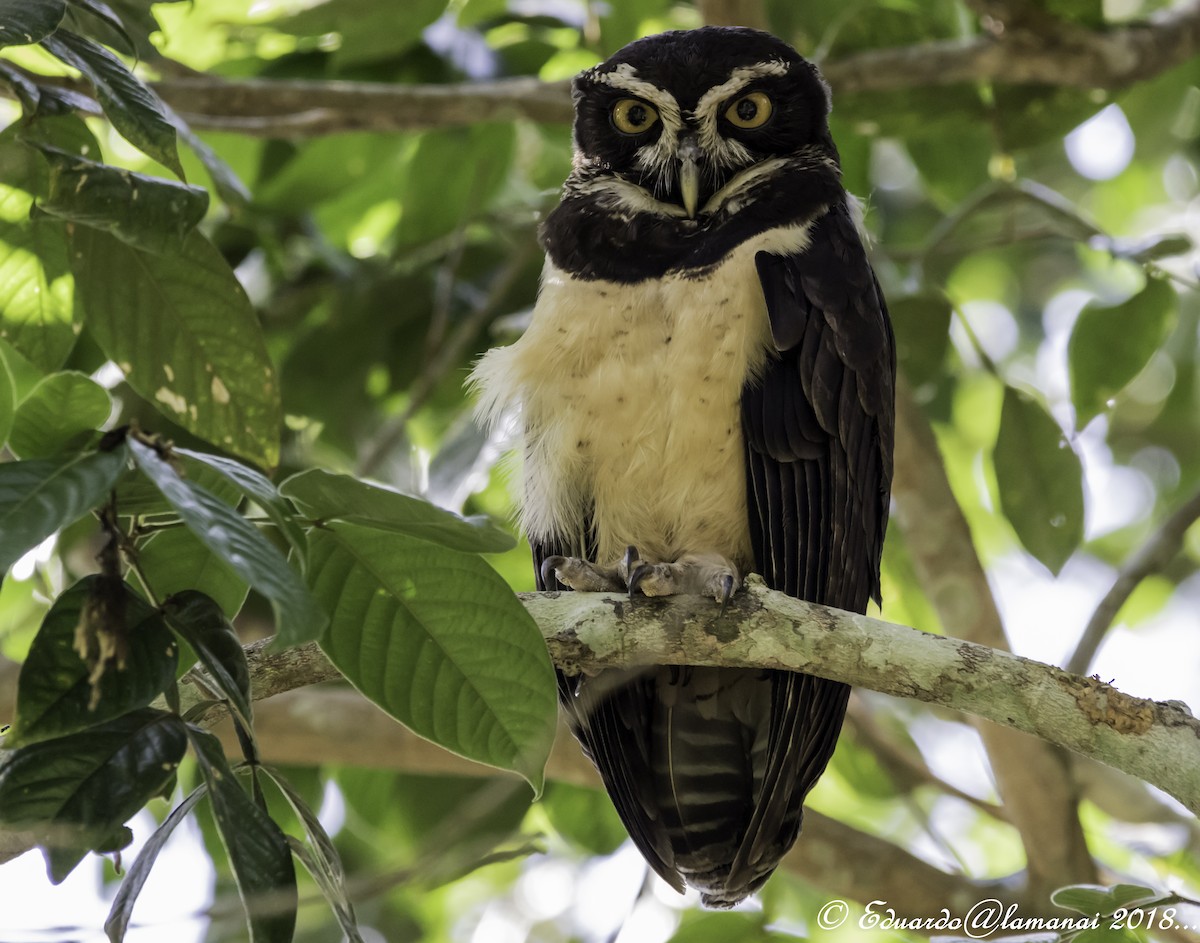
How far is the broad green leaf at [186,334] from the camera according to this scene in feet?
6.83

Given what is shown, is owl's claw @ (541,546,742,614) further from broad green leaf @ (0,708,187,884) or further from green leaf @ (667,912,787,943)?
broad green leaf @ (0,708,187,884)

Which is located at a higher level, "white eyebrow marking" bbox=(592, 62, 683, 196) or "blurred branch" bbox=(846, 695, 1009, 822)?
"white eyebrow marking" bbox=(592, 62, 683, 196)

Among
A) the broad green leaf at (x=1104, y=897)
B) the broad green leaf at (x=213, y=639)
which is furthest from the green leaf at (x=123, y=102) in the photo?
Answer: the broad green leaf at (x=1104, y=897)

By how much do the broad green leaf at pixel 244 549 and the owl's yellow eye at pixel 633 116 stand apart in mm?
2352

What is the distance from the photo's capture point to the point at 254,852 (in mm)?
1371

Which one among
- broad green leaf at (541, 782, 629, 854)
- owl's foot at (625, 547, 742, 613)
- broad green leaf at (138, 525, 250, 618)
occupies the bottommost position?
broad green leaf at (541, 782, 629, 854)

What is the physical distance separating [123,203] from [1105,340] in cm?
252

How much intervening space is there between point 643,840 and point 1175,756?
4.71 ft

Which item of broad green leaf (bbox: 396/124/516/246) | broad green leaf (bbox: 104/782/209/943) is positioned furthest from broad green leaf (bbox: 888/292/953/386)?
broad green leaf (bbox: 104/782/209/943)

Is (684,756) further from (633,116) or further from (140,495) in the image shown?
(140,495)

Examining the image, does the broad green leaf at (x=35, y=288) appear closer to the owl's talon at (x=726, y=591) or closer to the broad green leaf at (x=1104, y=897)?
the owl's talon at (x=726, y=591)

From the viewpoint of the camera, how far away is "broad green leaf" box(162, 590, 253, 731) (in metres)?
1.42

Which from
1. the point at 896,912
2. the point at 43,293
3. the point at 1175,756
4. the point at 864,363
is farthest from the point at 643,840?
the point at 43,293

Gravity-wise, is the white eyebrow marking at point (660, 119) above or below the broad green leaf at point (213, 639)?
above
